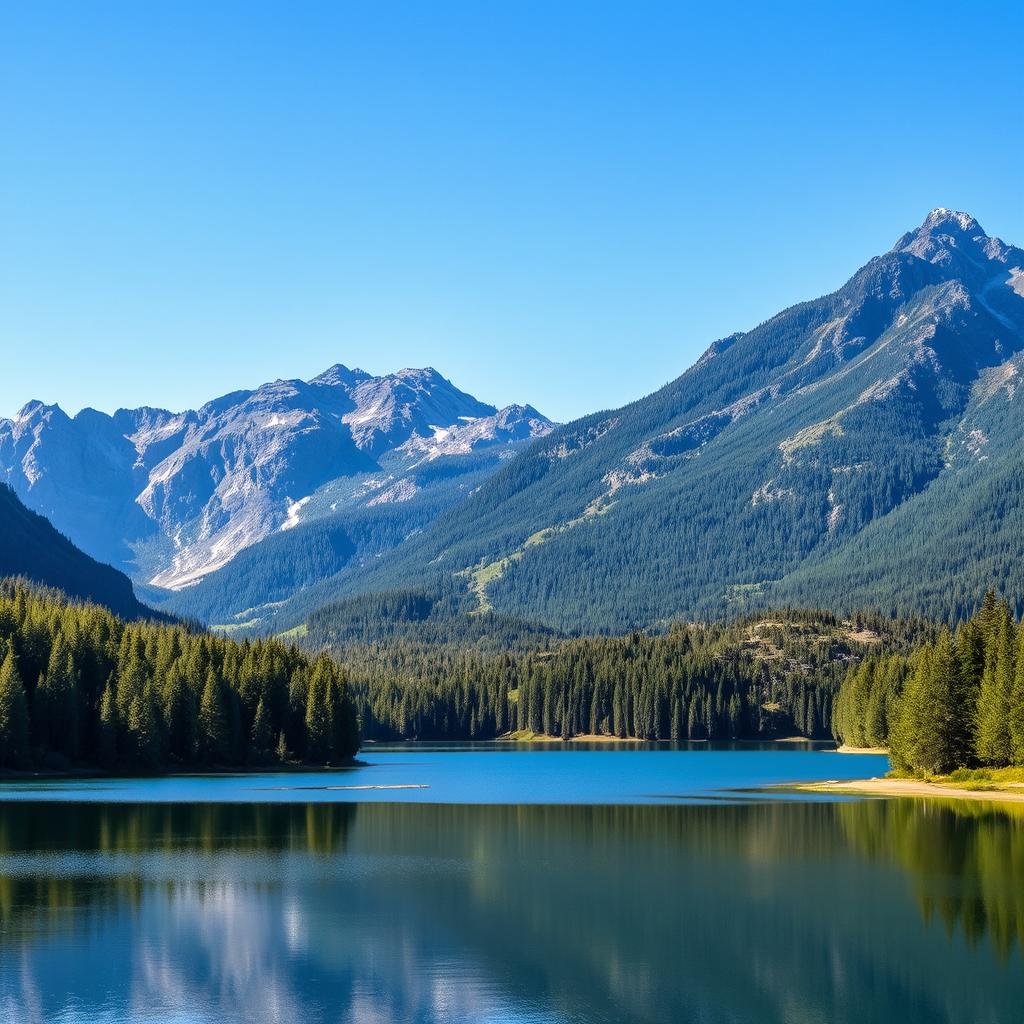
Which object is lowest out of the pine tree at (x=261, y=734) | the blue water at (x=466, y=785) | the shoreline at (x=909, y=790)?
the blue water at (x=466, y=785)

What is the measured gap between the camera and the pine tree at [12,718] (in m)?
141

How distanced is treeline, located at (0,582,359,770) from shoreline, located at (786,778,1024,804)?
64506mm

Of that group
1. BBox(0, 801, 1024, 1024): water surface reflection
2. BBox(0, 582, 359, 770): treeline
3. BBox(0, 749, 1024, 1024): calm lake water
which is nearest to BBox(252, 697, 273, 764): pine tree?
BBox(0, 582, 359, 770): treeline

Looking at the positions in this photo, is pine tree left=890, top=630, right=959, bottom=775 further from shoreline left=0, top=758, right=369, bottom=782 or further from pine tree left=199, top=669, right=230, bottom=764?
pine tree left=199, top=669, right=230, bottom=764

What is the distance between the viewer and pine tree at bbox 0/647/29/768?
14075 centimetres

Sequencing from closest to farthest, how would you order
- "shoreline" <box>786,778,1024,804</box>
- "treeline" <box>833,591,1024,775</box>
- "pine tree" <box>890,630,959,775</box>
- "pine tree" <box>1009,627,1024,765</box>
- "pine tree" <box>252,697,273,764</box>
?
"shoreline" <box>786,778,1024,804</box>
"pine tree" <box>1009,627,1024,765</box>
"treeline" <box>833,591,1024,775</box>
"pine tree" <box>890,630,959,775</box>
"pine tree" <box>252,697,273,764</box>

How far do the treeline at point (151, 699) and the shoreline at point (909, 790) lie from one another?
212 feet

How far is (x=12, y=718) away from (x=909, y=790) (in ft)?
265

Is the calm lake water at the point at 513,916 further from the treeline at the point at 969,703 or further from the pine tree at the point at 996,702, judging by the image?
the treeline at the point at 969,703

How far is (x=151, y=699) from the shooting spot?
155m

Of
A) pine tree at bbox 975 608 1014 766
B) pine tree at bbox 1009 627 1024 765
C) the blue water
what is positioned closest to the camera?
pine tree at bbox 1009 627 1024 765

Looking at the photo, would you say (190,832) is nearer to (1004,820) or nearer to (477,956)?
(477,956)

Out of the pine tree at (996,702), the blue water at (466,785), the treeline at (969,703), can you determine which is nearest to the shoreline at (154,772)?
the blue water at (466,785)

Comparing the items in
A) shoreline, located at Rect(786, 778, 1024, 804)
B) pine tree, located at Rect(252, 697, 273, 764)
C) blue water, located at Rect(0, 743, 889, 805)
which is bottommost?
blue water, located at Rect(0, 743, 889, 805)
